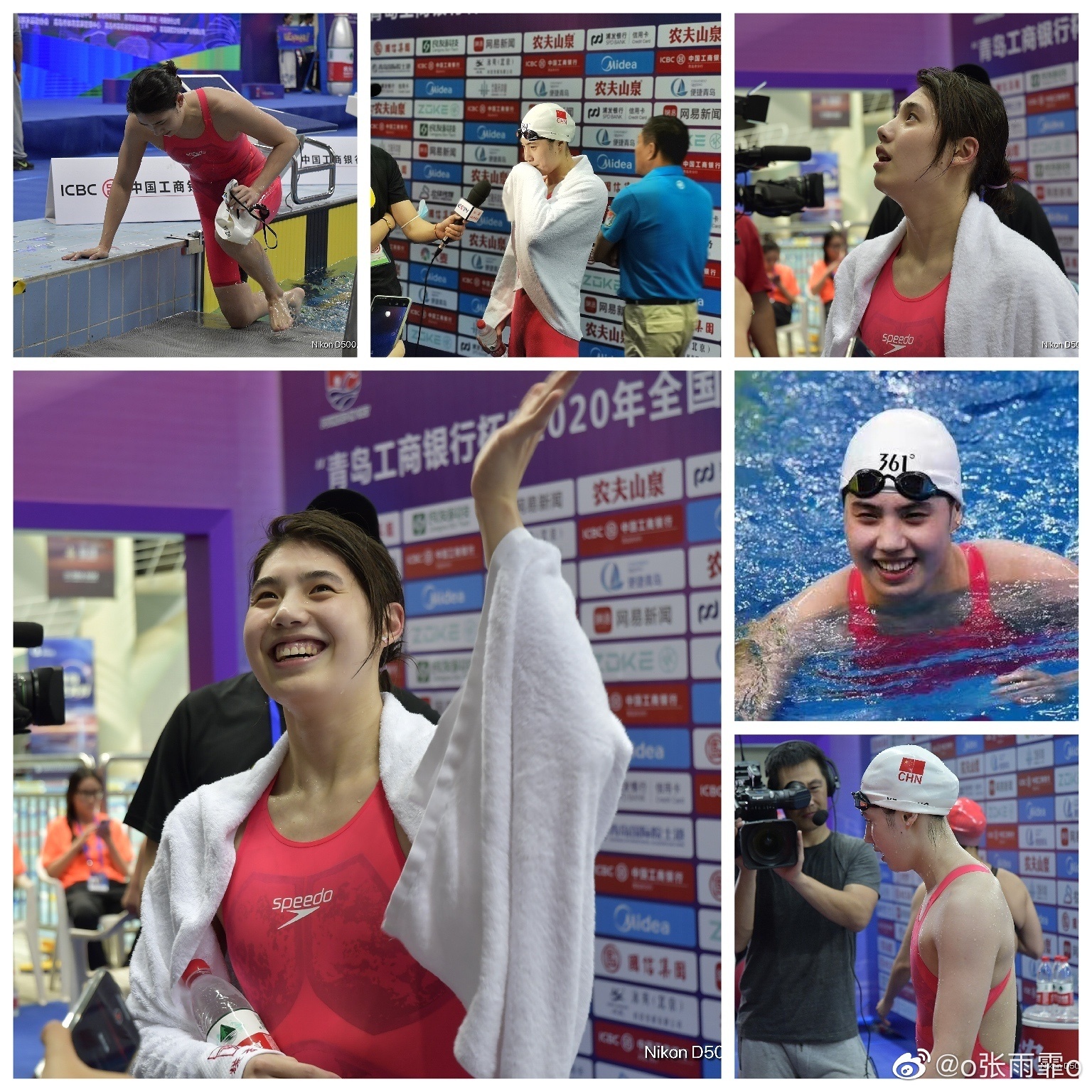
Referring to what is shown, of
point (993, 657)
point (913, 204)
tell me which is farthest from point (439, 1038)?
point (913, 204)

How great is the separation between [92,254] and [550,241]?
3.13 feet

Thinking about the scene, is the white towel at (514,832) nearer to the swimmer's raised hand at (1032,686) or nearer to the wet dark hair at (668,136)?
the swimmer's raised hand at (1032,686)

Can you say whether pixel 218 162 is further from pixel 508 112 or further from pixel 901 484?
pixel 901 484

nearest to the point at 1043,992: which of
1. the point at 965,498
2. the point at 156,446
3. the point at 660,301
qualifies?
the point at 965,498

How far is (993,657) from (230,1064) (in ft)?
4.92

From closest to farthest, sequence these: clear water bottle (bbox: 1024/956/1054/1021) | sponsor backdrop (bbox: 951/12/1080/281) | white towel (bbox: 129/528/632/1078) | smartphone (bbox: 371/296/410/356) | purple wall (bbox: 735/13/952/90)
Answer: white towel (bbox: 129/528/632/1078)
clear water bottle (bbox: 1024/956/1054/1021)
smartphone (bbox: 371/296/410/356)
purple wall (bbox: 735/13/952/90)
sponsor backdrop (bbox: 951/12/1080/281)

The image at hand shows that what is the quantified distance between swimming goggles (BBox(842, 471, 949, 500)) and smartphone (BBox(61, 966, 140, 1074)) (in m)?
1.44

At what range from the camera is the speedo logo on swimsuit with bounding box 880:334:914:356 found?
224 centimetres

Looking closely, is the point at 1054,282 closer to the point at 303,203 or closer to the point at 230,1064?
the point at 303,203

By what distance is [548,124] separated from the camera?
274 cm

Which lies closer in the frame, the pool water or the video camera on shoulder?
the video camera on shoulder

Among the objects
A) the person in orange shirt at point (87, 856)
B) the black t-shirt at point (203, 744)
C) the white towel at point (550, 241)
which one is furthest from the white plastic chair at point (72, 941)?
the white towel at point (550, 241)

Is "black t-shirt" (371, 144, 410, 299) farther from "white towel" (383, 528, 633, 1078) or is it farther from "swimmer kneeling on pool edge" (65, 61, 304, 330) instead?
"white towel" (383, 528, 633, 1078)

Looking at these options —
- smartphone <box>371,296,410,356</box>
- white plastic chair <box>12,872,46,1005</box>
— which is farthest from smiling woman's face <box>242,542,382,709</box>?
white plastic chair <box>12,872,46,1005</box>
